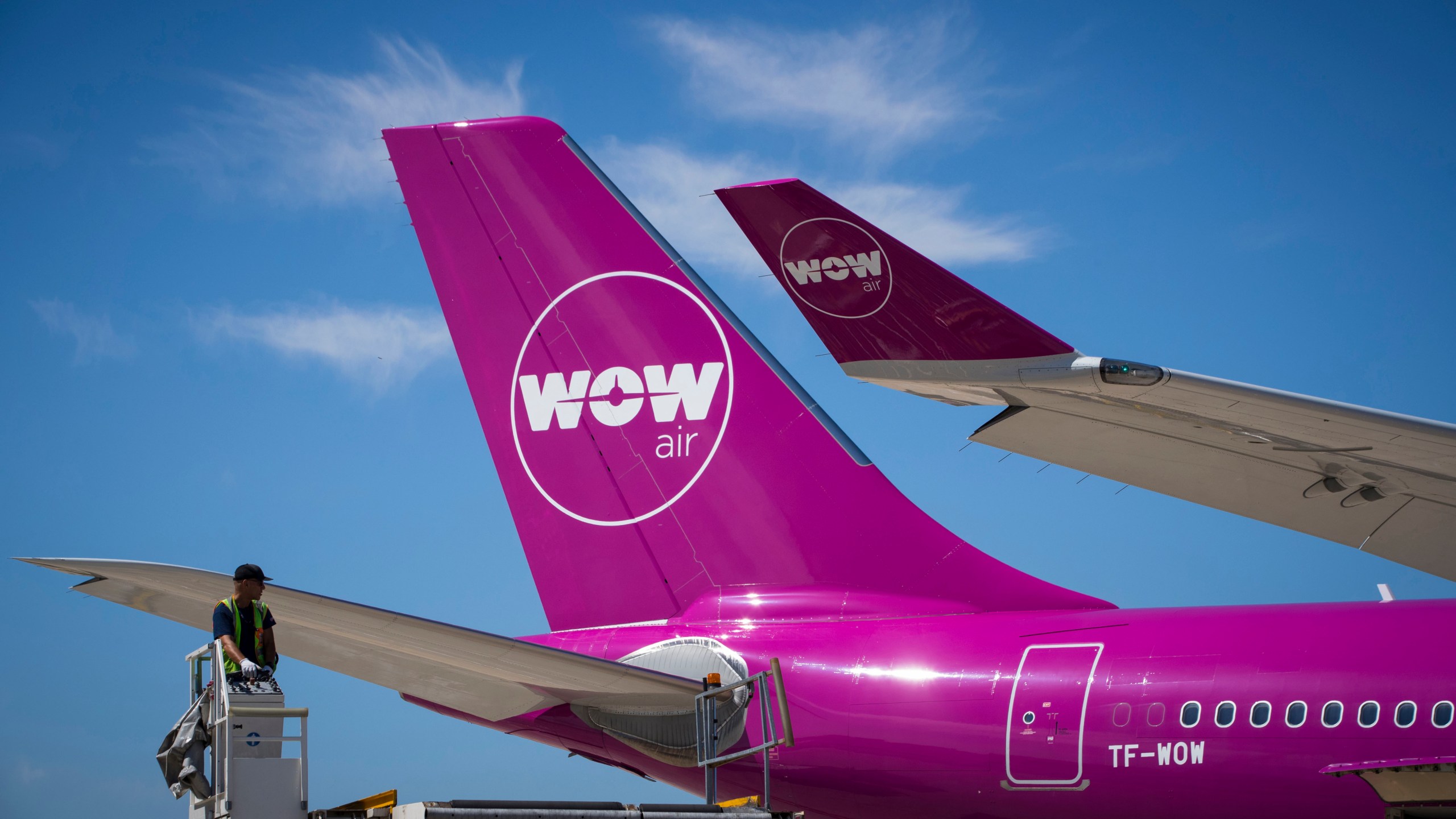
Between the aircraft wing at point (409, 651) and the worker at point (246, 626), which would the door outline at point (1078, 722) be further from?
the worker at point (246, 626)

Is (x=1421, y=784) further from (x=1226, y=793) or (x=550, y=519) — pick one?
(x=550, y=519)

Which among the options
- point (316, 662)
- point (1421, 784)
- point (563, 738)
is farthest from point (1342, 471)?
point (316, 662)

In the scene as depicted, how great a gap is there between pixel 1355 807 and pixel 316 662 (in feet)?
23.3

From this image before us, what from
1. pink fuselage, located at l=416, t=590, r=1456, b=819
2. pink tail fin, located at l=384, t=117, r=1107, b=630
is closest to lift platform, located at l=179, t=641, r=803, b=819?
pink fuselage, located at l=416, t=590, r=1456, b=819

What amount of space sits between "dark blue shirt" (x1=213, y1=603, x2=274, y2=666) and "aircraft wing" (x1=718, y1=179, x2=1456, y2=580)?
3945mm

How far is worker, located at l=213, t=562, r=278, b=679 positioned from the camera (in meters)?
7.30

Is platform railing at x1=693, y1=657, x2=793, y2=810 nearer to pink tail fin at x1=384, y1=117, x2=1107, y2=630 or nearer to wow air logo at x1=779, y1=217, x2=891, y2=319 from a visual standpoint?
pink tail fin at x1=384, y1=117, x2=1107, y2=630

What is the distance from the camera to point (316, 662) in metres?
9.23

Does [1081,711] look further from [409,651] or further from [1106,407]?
[409,651]

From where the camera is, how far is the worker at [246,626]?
730 cm

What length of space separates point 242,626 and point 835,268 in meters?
4.26

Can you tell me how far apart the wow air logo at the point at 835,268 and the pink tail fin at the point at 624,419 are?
311 centimetres

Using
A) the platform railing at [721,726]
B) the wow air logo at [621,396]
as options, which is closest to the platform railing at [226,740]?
the platform railing at [721,726]

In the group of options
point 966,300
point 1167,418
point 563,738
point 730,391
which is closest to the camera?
point 966,300
